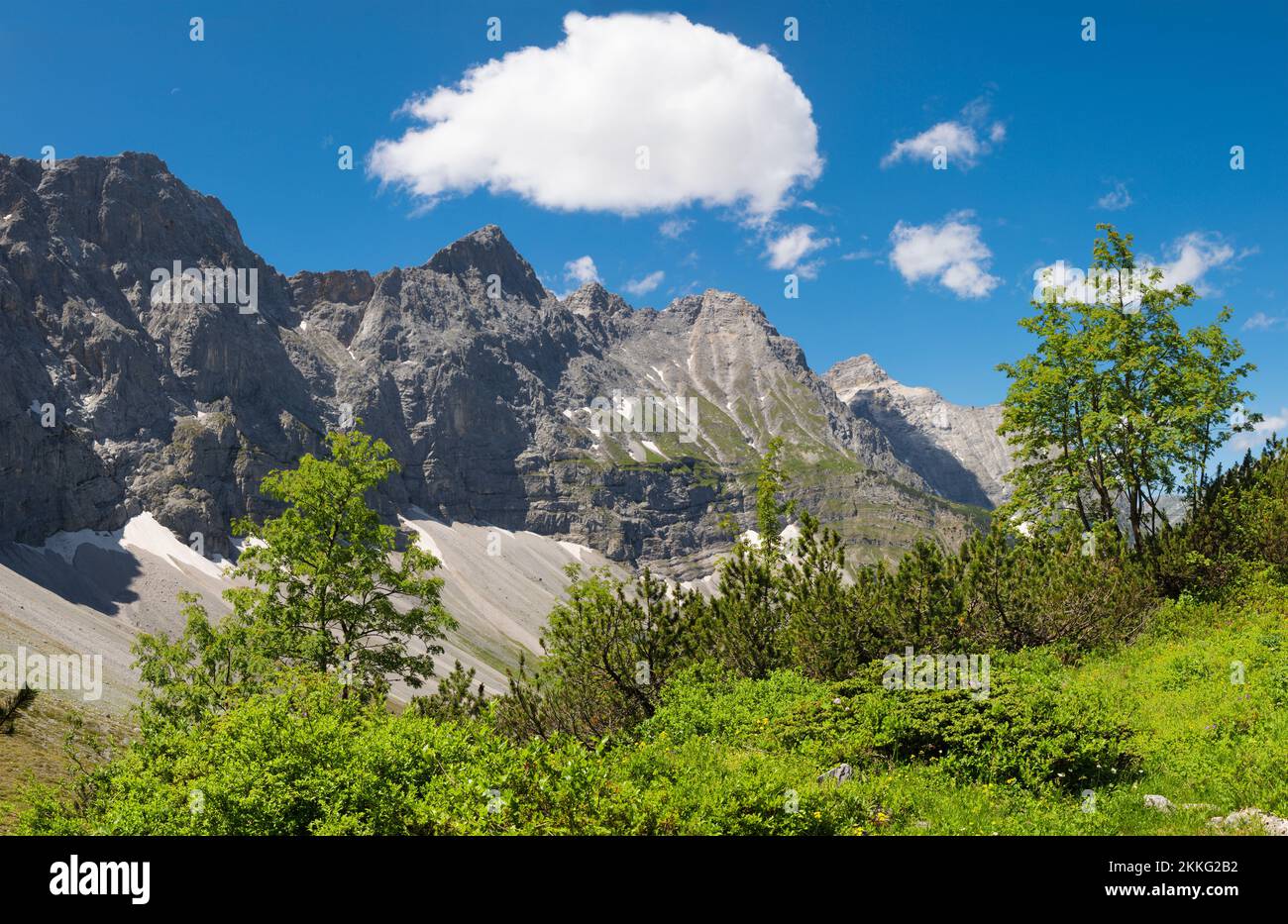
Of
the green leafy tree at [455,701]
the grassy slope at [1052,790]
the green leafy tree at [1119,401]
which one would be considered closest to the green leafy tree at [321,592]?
the green leafy tree at [455,701]

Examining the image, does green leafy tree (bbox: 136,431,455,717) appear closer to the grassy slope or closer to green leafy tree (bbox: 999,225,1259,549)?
the grassy slope

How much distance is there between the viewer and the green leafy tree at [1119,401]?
23.1m

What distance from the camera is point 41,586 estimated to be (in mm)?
126562

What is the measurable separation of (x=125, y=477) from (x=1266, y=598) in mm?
208172

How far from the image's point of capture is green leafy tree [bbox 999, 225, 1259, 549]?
23141mm

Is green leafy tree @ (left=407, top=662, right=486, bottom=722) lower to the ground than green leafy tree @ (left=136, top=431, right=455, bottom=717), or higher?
lower

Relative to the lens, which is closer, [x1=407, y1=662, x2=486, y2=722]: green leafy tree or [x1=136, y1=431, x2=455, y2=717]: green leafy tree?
[x1=407, y1=662, x2=486, y2=722]: green leafy tree

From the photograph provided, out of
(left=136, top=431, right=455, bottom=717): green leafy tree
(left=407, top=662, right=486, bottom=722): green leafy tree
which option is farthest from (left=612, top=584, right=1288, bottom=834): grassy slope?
(left=136, top=431, right=455, bottom=717): green leafy tree

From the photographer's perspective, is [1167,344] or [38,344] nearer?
[1167,344]

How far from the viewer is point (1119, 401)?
78.8 ft

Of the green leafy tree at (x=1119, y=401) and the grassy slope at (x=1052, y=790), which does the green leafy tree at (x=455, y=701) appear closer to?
the grassy slope at (x=1052, y=790)

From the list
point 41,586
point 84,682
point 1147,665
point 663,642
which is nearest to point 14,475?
point 41,586

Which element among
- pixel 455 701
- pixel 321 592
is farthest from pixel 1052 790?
pixel 321 592

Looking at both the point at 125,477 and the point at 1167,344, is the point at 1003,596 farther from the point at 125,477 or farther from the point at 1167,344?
the point at 125,477
